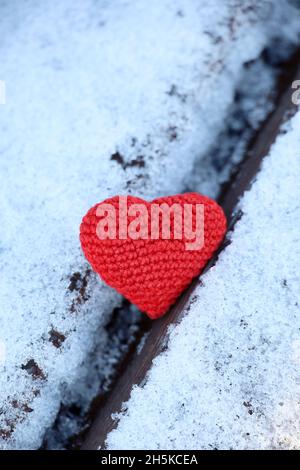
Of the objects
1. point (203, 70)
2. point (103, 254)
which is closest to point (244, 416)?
point (103, 254)

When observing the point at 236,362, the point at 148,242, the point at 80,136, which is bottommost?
the point at 236,362

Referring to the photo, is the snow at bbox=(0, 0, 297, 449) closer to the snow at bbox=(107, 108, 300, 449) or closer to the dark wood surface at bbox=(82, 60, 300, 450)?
the dark wood surface at bbox=(82, 60, 300, 450)

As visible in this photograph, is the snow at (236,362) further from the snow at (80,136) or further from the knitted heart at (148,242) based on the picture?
the snow at (80,136)

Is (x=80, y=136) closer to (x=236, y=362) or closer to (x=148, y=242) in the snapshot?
(x=148, y=242)

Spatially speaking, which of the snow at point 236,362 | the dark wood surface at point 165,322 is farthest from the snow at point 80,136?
the snow at point 236,362

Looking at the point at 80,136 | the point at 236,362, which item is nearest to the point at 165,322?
the point at 236,362

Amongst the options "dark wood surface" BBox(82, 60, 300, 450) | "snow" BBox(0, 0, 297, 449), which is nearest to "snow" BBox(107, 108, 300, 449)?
"dark wood surface" BBox(82, 60, 300, 450)
